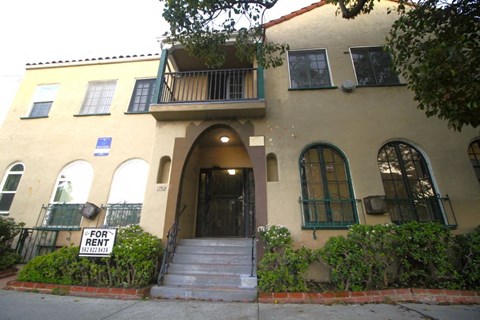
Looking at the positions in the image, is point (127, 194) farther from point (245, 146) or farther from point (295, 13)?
point (295, 13)

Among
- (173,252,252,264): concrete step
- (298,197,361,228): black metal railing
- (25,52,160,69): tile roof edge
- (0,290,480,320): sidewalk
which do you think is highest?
(25,52,160,69): tile roof edge

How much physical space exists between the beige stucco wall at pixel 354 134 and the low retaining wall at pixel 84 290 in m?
3.21

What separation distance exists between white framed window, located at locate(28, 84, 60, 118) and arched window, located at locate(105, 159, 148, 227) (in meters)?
4.53

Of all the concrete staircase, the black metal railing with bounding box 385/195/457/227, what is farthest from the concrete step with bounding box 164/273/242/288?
the black metal railing with bounding box 385/195/457/227

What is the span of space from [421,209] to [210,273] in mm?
5333

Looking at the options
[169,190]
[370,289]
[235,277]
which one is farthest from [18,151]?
[370,289]

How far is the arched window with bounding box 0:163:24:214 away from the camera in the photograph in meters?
7.67

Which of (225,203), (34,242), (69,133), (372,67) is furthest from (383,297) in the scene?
(69,133)

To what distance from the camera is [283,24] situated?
791cm

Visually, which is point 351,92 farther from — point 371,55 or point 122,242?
point 122,242

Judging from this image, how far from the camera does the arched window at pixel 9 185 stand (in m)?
7.67

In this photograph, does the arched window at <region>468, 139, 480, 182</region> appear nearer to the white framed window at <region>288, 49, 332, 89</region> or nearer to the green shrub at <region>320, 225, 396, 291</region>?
the green shrub at <region>320, 225, 396, 291</region>

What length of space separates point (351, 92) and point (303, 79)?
150cm

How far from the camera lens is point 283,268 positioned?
4.19m
